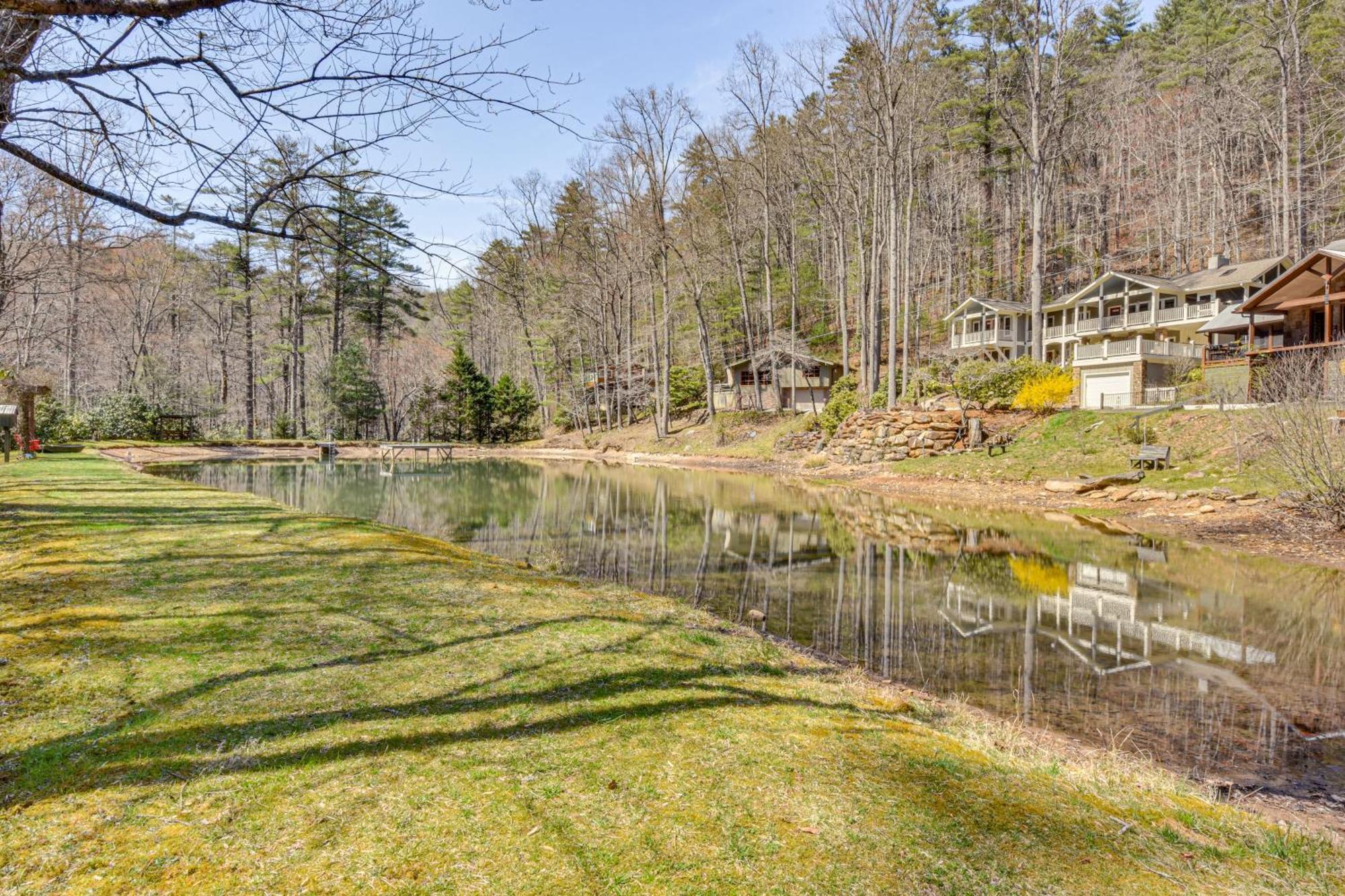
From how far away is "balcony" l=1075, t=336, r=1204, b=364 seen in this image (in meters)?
26.8

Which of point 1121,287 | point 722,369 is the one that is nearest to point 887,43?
point 1121,287

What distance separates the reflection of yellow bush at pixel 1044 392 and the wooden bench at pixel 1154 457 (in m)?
5.25

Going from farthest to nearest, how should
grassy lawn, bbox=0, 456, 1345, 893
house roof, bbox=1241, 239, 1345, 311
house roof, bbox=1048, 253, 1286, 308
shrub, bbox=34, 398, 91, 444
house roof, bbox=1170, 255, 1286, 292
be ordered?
house roof, bbox=1048, 253, 1286, 308 → house roof, bbox=1170, 255, 1286, 292 → shrub, bbox=34, 398, 91, 444 → house roof, bbox=1241, 239, 1345, 311 → grassy lawn, bbox=0, 456, 1345, 893

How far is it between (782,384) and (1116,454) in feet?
81.0

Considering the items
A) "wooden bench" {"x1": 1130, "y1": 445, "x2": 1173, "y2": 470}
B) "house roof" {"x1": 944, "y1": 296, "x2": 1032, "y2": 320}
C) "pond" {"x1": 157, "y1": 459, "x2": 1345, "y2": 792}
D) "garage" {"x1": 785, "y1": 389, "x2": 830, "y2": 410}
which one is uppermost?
"house roof" {"x1": 944, "y1": 296, "x2": 1032, "y2": 320}

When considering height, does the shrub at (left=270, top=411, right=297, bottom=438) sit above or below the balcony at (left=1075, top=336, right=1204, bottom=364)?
below

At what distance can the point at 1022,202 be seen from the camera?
38.5m

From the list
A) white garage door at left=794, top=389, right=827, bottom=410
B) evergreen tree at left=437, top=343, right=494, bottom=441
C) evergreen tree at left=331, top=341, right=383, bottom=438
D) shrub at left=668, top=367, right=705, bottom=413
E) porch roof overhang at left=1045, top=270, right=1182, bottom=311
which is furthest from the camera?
evergreen tree at left=437, top=343, right=494, bottom=441

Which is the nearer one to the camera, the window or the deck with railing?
the deck with railing

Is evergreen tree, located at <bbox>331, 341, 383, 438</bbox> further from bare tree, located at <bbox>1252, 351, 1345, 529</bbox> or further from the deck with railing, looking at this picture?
bare tree, located at <bbox>1252, 351, 1345, 529</bbox>

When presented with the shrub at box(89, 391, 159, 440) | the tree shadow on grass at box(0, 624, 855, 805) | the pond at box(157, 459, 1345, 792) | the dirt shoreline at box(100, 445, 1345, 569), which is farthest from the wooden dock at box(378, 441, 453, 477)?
the tree shadow on grass at box(0, 624, 855, 805)

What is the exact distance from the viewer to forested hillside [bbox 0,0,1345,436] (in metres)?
27.8

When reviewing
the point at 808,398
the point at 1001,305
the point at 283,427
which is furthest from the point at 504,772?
the point at 283,427

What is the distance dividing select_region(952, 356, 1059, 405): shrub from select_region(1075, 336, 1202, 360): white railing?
6.51 m
